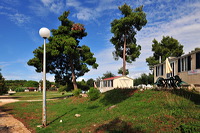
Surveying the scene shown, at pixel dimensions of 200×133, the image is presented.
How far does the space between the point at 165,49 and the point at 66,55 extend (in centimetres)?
2193

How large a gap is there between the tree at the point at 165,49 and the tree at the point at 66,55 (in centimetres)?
1566

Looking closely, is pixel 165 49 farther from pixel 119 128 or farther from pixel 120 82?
pixel 119 128

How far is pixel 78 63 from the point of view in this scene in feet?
87.4

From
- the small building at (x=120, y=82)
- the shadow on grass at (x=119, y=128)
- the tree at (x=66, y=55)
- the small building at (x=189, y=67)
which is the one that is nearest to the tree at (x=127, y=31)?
the small building at (x=120, y=82)

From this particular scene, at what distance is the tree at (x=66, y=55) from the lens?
78.4ft

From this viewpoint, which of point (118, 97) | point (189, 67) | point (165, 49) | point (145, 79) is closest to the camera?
point (118, 97)

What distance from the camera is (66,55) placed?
25812 millimetres

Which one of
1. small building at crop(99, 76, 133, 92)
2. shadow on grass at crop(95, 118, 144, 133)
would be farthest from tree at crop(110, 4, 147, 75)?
shadow on grass at crop(95, 118, 144, 133)

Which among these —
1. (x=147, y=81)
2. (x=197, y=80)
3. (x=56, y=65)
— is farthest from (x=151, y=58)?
(x=197, y=80)

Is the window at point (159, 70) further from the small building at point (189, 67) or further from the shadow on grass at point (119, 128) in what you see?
the shadow on grass at point (119, 128)

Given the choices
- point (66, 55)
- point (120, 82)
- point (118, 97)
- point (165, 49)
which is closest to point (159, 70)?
point (120, 82)

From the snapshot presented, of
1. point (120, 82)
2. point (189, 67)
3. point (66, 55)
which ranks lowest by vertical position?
point (120, 82)

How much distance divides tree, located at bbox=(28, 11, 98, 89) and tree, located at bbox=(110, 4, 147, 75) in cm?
559

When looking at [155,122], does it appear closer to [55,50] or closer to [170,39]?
[55,50]
